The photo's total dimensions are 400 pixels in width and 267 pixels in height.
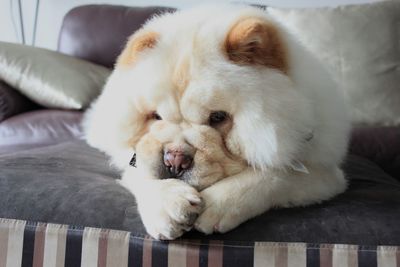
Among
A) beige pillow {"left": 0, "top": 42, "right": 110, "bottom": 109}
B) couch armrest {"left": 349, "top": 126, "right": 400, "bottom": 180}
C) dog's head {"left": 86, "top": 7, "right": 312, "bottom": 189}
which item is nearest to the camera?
dog's head {"left": 86, "top": 7, "right": 312, "bottom": 189}

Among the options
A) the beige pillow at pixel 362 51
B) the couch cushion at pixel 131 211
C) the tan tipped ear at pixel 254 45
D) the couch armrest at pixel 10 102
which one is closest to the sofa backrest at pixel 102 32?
the couch armrest at pixel 10 102

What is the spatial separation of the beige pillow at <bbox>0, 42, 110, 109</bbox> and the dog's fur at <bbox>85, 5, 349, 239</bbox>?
104 cm

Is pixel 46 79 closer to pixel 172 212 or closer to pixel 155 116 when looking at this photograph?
pixel 155 116

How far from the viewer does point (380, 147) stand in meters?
1.67

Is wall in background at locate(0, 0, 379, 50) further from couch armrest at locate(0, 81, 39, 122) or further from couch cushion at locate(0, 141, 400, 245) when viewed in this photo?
couch cushion at locate(0, 141, 400, 245)

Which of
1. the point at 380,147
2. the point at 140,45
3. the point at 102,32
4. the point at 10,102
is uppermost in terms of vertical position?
the point at 140,45

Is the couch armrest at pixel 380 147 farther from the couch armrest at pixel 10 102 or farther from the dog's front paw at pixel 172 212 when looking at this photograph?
the couch armrest at pixel 10 102

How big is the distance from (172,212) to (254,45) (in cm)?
35

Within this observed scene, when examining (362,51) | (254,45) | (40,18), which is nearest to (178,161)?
(254,45)

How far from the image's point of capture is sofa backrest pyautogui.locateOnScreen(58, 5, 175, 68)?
2258mm

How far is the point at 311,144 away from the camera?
95 cm

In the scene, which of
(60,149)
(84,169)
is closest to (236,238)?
(84,169)

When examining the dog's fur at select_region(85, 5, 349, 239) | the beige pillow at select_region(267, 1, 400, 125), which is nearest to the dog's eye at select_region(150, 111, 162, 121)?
the dog's fur at select_region(85, 5, 349, 239)

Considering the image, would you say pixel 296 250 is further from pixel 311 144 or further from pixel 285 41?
pixel 285 41
